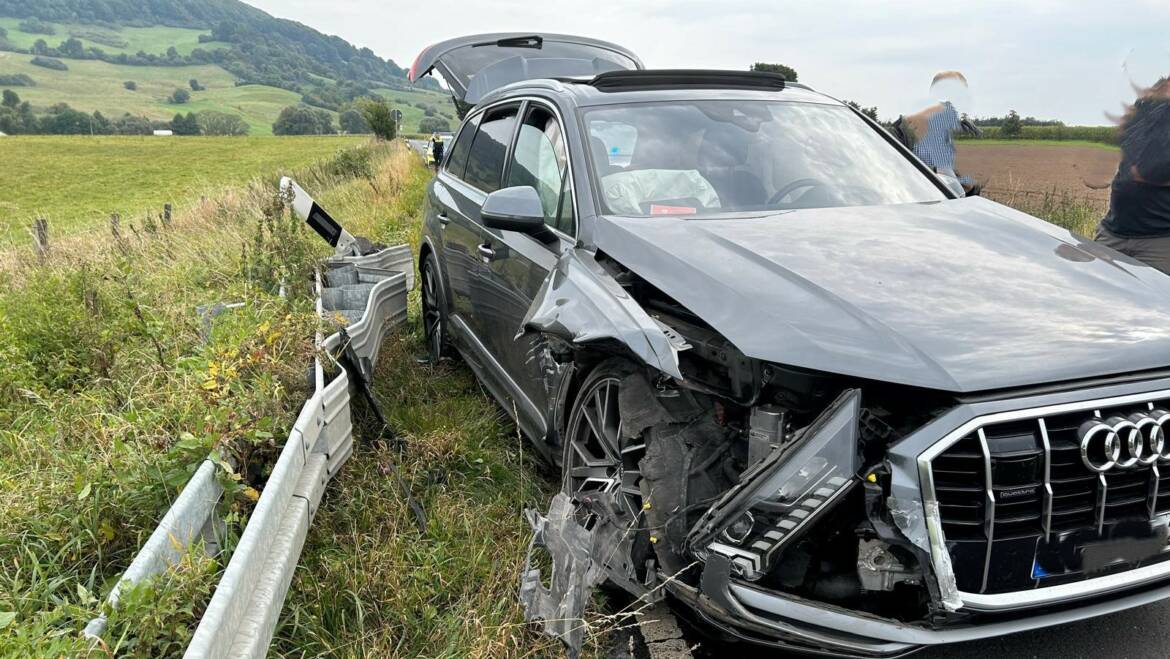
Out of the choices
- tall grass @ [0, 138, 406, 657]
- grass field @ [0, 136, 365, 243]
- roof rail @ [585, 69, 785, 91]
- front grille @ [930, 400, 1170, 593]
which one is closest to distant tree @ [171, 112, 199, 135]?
grass field @ [0, 136, 365, 243]

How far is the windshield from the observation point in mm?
3512

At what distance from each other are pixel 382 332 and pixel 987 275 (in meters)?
3.79

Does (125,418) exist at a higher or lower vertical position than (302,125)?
higher

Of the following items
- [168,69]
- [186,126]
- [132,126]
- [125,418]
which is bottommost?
[132,126]

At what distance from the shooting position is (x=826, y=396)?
2273 mm

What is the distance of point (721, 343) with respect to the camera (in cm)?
251

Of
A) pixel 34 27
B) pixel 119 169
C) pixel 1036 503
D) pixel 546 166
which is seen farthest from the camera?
pixel 34 27

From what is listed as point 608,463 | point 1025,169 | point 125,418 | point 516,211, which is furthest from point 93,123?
point 608,463

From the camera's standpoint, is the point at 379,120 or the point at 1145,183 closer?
the point at 1145,183

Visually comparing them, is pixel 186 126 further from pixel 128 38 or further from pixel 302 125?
pixel 128 38

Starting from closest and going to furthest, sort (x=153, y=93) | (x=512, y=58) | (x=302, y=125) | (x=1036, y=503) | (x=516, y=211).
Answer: (x=1036, y=503) < (x=516, y=211) < (x=512, y=58) < (x=302, y=125) < (x=153, y=93)

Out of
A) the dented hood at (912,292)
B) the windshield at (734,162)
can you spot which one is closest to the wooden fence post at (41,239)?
the windshield at (734,162)

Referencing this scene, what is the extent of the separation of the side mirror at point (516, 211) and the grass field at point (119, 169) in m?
20.0

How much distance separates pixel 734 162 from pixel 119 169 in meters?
→ 45.0
